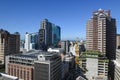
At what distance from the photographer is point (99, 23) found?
103375 mm

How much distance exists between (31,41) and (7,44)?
64.4m

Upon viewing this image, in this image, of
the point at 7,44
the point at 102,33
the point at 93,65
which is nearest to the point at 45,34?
the point at 7,44

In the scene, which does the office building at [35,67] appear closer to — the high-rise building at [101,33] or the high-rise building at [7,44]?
the high-rise building at [7,44]

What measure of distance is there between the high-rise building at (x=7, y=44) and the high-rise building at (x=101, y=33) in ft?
161

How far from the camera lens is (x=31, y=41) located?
176500 millimetres

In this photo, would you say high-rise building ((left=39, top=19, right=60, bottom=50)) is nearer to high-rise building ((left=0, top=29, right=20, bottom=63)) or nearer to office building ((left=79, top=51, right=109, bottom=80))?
high-rise building ((left=0, top=29, right=20, bottom=63))

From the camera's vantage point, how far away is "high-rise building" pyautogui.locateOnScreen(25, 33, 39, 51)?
568 ft

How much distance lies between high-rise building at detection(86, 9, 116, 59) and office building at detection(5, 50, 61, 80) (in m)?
34.3

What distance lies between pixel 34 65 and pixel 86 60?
94.9 feet

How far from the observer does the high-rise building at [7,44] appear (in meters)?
108

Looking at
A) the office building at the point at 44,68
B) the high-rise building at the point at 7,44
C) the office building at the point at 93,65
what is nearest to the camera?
the office building at the point at 44,68

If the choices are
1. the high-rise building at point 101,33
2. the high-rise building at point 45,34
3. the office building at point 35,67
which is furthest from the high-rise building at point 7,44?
the high-rise building at point 45,34

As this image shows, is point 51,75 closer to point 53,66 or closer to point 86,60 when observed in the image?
point 53,66

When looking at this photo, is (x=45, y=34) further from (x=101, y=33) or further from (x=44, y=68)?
(x=44, y=68)
